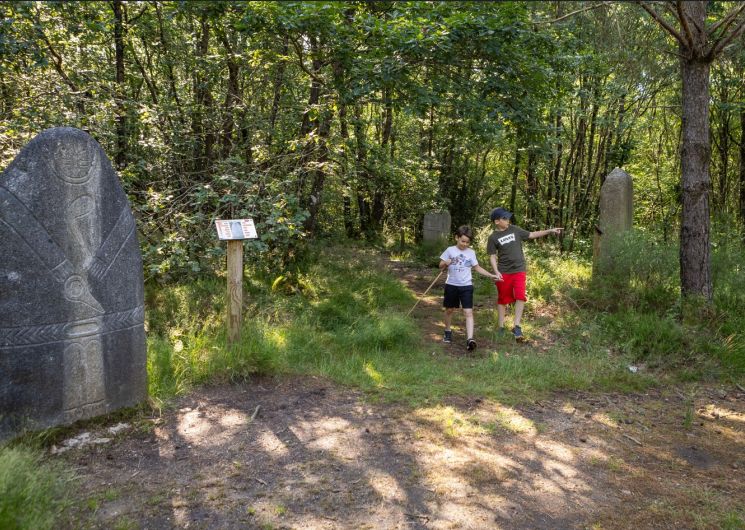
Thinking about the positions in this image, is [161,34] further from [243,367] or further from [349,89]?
[243,367]

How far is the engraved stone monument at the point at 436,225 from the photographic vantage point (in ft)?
47.5

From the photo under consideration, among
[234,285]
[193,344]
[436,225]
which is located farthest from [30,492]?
[436,225]

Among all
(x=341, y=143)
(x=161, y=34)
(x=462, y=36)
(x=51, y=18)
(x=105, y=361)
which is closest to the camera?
(x=105, y=361)

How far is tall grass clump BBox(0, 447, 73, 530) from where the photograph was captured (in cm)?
270

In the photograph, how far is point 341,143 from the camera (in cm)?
768

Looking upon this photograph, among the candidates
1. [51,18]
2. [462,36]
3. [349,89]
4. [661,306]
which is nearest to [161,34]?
[51,18]

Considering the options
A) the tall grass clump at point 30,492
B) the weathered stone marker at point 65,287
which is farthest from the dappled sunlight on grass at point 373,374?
the tall grass clump at point 30,492

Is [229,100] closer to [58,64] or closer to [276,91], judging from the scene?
[276,91]

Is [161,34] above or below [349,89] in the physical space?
above

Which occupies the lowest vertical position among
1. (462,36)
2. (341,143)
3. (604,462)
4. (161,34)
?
(604,462)

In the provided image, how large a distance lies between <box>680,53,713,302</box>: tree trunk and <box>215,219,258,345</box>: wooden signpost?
5274 millimetres

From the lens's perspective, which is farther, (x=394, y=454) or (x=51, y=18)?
(x=51, y=18)

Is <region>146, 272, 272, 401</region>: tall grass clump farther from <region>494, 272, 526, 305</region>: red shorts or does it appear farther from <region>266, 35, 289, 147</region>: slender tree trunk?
<region>494, 272, 526, 305</region>: red shorts

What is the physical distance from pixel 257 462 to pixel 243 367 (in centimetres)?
151
